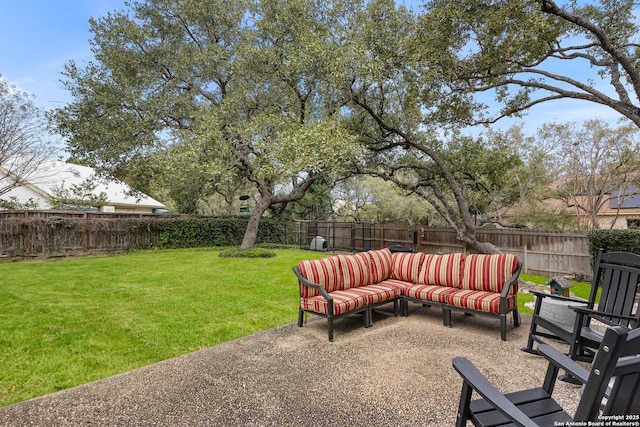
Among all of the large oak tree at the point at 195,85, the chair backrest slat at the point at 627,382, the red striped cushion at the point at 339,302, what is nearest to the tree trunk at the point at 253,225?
the large oak tree at the point at 195,85

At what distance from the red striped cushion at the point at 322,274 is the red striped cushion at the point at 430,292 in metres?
1.11

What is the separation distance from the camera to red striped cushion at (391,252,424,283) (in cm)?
538

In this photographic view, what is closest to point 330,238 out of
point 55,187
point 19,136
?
point 19,136

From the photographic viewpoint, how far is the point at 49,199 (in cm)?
1659

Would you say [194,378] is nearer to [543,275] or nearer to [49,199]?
[543,275]

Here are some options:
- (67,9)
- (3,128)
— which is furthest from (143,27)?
(3,128)

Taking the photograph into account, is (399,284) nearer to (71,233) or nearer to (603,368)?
(603,368)

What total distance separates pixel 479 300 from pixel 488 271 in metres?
0.55

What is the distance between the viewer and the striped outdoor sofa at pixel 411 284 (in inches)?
171

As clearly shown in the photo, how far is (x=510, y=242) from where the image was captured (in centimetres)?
1062

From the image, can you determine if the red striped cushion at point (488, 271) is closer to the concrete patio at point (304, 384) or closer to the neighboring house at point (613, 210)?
the concrete patio at point (304, 384)

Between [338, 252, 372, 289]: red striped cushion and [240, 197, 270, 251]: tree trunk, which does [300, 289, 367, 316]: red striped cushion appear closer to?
[338, 252, 372, 289]: red striped cushion

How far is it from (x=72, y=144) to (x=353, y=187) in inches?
623

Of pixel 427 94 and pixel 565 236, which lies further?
pixel 565 236
